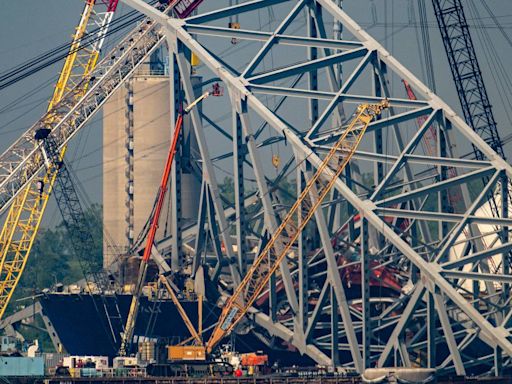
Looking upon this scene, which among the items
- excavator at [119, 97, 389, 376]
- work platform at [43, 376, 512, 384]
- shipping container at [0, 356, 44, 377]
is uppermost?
excavator at [119, 97, 389, 376]

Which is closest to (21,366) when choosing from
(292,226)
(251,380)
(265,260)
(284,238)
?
(251,380)

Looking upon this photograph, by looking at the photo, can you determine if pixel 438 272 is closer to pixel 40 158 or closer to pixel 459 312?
pixel 459 312

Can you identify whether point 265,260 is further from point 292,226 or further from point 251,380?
point 251,380

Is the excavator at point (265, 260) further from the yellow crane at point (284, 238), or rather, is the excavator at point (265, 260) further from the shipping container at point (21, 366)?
the shipping container at point (21, 366)

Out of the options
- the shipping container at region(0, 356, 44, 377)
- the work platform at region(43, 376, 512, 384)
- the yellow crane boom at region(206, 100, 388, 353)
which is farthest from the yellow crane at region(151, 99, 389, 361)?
the shipping container at region(0, 356, 44, 377)

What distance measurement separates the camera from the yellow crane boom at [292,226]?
13700 cm

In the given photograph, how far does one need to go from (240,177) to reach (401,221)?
33.1 meters

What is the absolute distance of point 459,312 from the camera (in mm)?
143000

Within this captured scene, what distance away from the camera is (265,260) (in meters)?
146

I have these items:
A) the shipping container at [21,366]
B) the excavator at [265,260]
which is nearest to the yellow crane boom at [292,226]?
the excavator at [265,260]

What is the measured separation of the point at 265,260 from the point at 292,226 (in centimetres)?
488

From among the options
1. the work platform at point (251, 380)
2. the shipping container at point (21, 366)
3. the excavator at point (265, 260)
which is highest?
the excavator at point (265, 260)

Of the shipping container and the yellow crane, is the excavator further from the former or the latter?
the shipping container

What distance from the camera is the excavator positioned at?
136 metres
